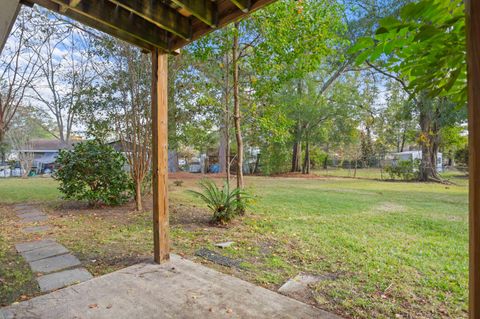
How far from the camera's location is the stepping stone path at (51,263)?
249 centimetres

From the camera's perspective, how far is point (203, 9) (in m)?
2.16

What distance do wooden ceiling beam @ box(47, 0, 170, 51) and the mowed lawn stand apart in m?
2.21

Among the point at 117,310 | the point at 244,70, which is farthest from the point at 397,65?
the point at 244,70

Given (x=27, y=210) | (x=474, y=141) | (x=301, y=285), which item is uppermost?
(x=474, y=141)

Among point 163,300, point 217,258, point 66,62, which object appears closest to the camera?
point 163,300

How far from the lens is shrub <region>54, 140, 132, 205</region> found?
5621 millimetres

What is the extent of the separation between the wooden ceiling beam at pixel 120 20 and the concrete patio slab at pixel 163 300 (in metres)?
2.12

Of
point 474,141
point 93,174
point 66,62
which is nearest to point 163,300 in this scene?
point 474,141

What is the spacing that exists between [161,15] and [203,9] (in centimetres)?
38

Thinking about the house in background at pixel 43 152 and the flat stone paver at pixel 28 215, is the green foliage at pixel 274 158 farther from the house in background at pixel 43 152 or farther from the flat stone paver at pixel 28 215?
the house in background at pixel 43 152

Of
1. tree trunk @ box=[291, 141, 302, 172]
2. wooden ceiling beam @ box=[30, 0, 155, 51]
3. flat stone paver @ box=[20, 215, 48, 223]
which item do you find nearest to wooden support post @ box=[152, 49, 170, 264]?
wooden ceiling beam @ box=[30, 0, 155, 51]

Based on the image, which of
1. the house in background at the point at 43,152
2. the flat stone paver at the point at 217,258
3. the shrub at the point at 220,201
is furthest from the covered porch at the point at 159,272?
the house in background at the point at 43,152

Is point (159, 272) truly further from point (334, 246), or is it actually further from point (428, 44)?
point (428, 44)

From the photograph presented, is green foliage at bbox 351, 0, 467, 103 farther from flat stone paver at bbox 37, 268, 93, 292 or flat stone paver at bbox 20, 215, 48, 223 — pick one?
flat stone paver at bbox 20, 215, 48, 223
